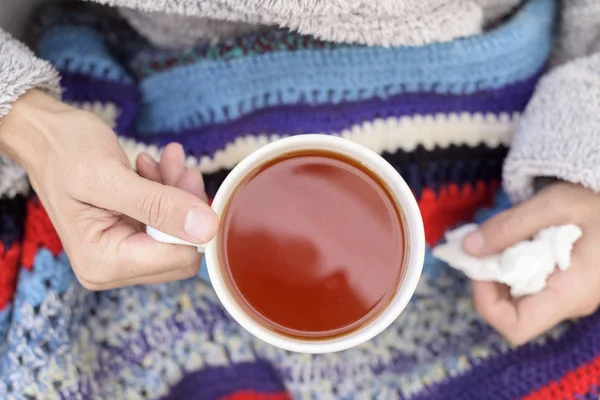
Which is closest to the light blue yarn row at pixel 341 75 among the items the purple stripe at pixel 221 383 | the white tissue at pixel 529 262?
the white tissue at pixel 529 262

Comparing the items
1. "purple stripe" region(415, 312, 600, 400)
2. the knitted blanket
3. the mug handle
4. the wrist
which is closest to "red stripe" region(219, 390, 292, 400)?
the knitted blanket

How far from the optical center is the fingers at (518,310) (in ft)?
2.52

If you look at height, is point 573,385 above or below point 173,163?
below

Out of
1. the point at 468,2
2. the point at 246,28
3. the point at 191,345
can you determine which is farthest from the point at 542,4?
the point at 191,345

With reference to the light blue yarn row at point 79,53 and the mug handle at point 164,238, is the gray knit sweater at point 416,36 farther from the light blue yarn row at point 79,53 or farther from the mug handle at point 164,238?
the mug handle at point 164,238

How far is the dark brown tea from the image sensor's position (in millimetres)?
676

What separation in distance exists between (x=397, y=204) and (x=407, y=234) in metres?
0.04

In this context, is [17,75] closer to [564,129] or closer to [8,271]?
[8,271]

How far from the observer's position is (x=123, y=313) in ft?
2.93

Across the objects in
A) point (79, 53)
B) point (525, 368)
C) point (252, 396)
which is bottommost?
point (252, 396)

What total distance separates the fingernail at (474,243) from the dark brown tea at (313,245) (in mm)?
156

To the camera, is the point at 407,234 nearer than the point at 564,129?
Yes

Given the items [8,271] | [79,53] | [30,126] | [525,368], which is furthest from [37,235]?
[525,368]

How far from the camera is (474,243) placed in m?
0.80
